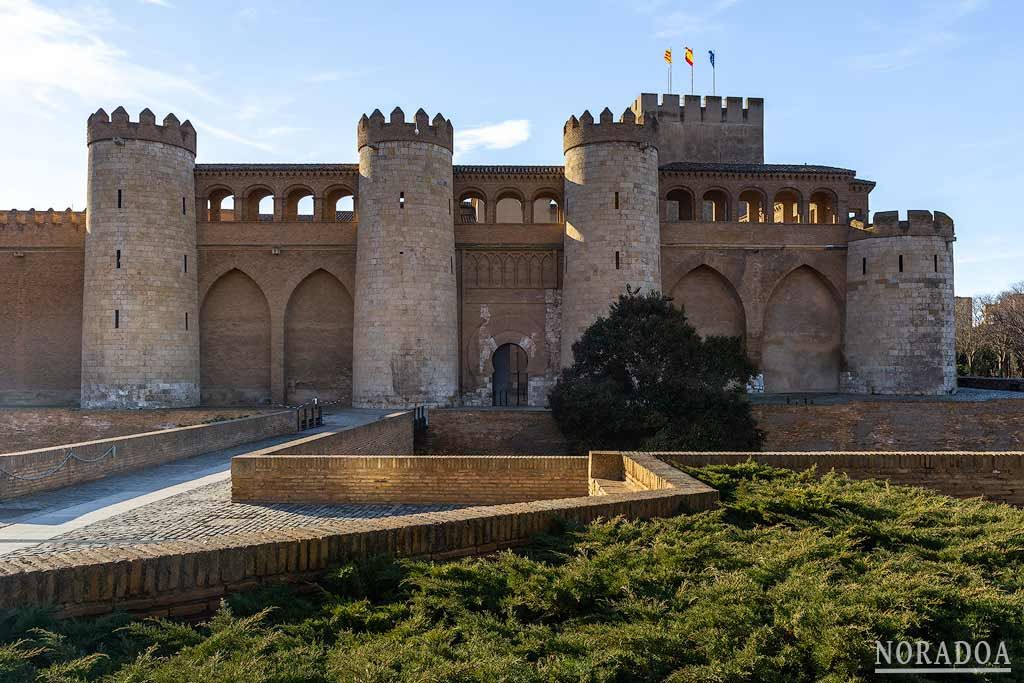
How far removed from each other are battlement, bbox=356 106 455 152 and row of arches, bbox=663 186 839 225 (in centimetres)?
792

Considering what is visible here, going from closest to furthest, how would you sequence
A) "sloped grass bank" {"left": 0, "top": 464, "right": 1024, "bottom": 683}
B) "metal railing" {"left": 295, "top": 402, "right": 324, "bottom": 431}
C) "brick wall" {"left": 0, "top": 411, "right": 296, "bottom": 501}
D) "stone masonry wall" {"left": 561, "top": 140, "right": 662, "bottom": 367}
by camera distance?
"sloped grass bank" {"left": 0, "top": 464, "right": 1024, "bottom": 683}
"brick wall" {"left": 0, "top": 411, "right": 296, "bottom": 501}
"metal railing" {"left": 295, "top": 402, "right": 324, "bottom": 431}
"stone masonry wall" {"left": 561, "top": 140, "right": 662, "bottom": 367}

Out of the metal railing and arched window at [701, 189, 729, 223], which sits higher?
arched window at [701, 189, 729, 223]

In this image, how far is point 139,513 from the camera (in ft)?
27.7

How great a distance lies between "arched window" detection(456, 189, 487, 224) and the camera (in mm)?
24734

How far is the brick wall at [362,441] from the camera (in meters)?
10.7

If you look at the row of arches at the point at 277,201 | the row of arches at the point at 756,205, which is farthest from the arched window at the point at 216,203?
the row of arches at the point at 756,205

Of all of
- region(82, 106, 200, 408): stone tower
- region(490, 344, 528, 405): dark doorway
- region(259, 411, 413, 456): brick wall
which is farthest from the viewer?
region(490, 344, 528, 405): dark doorway

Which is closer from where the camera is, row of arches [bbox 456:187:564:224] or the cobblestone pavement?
the cobblestone pavement

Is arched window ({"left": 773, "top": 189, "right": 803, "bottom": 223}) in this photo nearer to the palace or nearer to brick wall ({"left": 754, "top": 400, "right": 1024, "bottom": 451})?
the palace

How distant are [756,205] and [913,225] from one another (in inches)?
207

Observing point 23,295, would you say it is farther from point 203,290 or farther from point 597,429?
point 597,429

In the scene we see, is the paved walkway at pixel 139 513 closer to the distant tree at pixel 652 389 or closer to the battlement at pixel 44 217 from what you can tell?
the distant tree at pixel 652 389

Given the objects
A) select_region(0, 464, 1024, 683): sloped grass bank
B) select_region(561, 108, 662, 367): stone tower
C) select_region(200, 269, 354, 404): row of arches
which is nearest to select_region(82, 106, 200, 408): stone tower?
select_region(200, 269, 354, 404): row of arches

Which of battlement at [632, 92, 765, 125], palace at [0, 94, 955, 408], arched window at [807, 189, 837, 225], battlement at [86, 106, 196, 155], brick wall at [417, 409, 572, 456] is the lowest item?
brick wall at [417, 409, 572, 456]
